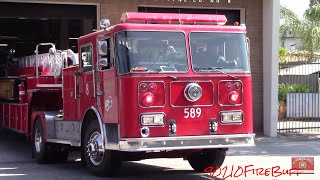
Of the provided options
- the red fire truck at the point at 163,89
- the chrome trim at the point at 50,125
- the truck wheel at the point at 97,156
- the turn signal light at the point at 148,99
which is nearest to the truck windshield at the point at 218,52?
the red fire truck at the point at 163,89

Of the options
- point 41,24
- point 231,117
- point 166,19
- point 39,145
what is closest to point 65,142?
point 39,145

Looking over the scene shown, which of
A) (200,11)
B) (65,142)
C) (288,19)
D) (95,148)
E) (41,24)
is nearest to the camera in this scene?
(95,148)

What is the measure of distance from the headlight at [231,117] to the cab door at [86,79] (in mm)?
2233

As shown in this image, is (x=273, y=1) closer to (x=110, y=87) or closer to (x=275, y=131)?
(x=275, y=131)

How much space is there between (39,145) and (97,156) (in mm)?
2955

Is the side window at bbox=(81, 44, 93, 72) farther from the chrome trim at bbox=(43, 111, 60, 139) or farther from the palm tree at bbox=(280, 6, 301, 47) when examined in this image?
the palm tree at bbox=(280, 6, 301, 47)

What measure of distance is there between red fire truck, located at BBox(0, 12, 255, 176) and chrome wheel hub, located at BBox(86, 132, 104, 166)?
0.02 metres

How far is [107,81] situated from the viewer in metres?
8.78

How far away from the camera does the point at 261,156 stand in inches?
499

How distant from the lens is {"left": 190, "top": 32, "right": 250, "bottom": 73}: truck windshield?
8703 millimetres

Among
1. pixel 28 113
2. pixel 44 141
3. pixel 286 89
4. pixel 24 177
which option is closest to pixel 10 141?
pixel 28 113

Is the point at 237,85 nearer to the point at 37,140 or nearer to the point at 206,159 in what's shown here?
the point at 206,159

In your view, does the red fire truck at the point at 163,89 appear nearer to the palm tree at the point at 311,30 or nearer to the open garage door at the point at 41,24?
the open garage door at the point at 41,24

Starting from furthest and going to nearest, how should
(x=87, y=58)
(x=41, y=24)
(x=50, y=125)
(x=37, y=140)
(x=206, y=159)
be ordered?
1. (x=41, y=24)
2. (x=37, y=140)
3. (x=50, y=125)
4. (x=206, y=159)
5. (x=87, y=58)
